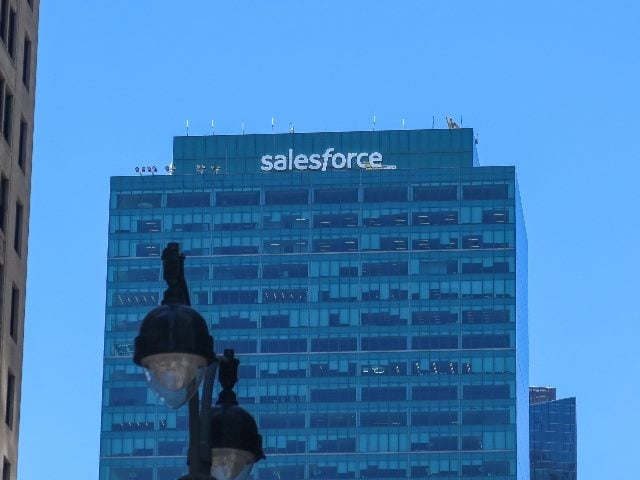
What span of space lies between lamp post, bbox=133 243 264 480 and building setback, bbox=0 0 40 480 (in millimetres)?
42774

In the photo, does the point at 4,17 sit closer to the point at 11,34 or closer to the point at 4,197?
the point at 11,34

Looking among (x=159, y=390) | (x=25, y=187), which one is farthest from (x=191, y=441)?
(x=25, y=187)

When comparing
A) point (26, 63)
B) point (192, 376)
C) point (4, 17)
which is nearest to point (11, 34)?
point (4, 17)

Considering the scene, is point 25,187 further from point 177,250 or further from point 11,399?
point 177,250

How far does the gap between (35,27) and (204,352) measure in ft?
183

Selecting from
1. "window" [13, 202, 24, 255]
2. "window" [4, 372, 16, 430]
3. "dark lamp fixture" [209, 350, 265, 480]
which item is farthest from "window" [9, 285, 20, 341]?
"dark lamp fixture" [209, 350, 265, 480]

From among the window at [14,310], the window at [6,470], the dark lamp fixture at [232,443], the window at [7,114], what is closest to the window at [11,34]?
the window at [7,114]

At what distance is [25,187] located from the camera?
82.7m

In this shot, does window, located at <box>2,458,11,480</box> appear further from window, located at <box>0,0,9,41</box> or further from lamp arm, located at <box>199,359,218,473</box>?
lamp arm, located at <box>199,359,218,473</box>

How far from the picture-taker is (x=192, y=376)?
31734mm

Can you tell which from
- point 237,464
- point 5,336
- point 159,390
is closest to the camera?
point 159,390

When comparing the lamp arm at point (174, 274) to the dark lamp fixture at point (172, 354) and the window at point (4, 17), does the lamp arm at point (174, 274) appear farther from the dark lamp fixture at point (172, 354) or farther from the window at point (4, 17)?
the window at point (4, 17)

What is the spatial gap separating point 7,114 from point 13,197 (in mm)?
2978

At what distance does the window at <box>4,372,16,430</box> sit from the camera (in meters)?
78.0
